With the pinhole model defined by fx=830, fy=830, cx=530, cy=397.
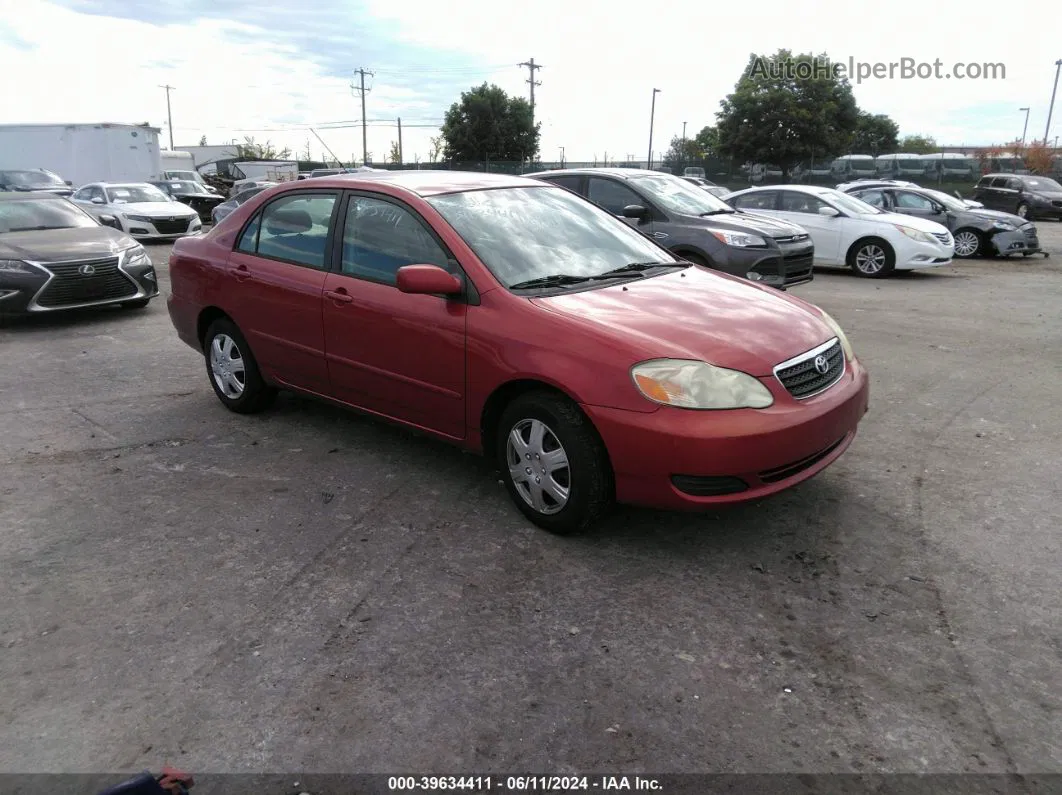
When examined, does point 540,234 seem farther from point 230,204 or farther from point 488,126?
point 488,126

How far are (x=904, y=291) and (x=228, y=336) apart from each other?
9457 mm

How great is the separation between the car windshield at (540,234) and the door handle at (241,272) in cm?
151

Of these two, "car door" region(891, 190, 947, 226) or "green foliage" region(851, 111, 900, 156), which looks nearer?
"car door" region(891, 190, 947, 226)

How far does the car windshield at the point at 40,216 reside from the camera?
32.0ft

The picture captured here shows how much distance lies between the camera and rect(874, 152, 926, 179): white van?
42.3m

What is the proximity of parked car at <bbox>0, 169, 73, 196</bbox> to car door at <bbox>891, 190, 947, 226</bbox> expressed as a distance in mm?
19789

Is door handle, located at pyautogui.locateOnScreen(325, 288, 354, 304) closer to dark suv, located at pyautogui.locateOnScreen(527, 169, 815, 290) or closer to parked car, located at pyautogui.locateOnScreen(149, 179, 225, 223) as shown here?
dark suv, located at pyautogui.locateOnScreen(527, 169, 815, 290)

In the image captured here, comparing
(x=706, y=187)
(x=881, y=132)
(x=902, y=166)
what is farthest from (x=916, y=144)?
(x=706, y=187)

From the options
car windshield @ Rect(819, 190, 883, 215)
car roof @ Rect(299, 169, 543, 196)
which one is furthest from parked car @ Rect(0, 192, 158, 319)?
car windshield @ Rect(819, 190, 883, 215)

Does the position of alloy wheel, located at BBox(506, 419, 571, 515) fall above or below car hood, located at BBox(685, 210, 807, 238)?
below

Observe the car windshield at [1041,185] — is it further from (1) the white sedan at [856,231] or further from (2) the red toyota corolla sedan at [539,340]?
(2) the red toyota corolla sedan at [539,340]

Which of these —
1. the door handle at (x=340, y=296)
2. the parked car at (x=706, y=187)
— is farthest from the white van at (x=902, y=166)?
the door handle at (x=340, y=296)

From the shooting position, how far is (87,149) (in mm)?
27094

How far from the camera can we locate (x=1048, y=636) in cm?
301
